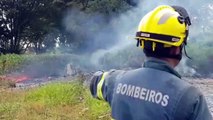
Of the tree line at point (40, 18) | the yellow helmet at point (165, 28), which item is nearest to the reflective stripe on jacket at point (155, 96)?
the yellow helmet at point (165, 28)

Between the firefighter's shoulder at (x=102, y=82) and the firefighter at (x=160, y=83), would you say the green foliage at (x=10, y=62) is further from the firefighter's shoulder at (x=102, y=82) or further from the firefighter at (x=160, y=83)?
the firefighter at (x=160, y=83)

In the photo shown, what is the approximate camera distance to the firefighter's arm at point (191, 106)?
74.0 inches

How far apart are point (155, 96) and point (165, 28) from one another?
340mm

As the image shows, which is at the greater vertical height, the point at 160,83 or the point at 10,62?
the point at 160,83

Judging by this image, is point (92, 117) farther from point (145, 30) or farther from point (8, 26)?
point (8, 26)

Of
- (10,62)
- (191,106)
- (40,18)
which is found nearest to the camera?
(191,106)

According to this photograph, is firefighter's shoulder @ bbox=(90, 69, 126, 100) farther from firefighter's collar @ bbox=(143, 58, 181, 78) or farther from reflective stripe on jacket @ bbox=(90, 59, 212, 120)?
firefighter's collar @ bbox=(143, 58, 181, 78)

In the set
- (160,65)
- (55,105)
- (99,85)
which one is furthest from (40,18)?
(160,65)

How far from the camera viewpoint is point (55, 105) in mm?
8336

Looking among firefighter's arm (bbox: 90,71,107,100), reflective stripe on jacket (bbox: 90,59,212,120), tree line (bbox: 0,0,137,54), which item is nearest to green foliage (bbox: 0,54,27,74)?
tree line (bbox: 0,0,137,54)

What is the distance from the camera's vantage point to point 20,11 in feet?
72.8

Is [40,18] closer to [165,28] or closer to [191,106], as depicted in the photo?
[165,28]

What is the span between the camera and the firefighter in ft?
6.27

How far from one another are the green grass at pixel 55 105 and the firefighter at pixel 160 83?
15.8 ft
